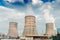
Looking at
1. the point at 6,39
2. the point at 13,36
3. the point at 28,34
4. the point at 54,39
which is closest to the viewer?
the point at 54,39

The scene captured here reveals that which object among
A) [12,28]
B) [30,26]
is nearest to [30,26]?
[30,26]

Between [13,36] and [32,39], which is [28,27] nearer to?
[32,39]

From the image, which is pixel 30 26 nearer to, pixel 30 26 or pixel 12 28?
pixel 30 26

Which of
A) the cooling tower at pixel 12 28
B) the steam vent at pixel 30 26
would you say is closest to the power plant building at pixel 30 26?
the steam vent at pixel 30 26

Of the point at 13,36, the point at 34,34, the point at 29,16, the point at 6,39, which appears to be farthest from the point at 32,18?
the point at 6,39

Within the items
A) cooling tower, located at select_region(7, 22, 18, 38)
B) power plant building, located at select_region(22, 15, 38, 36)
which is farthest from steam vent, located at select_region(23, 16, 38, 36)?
cooling tower, located at select_region(7, 22, 18, 38)

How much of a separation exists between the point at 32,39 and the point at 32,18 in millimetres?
5286

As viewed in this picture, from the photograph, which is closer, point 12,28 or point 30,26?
point 30,26

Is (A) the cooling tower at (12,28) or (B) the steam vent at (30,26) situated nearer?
(B) the steam vent at (30,26)

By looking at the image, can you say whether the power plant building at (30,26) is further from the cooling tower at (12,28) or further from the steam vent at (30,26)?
the cooling tower at (12,28)

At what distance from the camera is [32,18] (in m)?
40.6

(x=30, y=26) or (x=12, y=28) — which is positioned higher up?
(x=30, y=26)

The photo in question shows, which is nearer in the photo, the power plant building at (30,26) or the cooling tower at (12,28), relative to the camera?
the power plant building at (30,26)

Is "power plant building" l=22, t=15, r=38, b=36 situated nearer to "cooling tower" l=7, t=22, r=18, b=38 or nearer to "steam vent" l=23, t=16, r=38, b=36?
"steam vent" l=23, t=16, r=38, b=36
